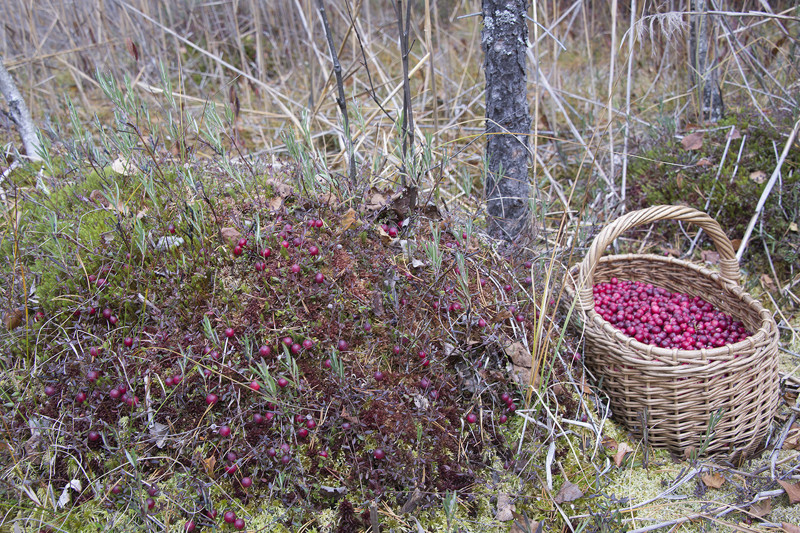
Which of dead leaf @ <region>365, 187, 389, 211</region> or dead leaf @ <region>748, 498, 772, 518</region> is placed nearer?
dead leaf @ <region>748, 498, 772, 518</region>

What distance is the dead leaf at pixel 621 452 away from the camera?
1.90 meters

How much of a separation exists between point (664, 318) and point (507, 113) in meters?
1.17

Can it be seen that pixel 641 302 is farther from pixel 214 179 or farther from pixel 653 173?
pixel 214 179

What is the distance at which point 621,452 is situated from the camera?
193 cm

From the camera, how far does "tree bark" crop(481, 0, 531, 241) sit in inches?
88.0

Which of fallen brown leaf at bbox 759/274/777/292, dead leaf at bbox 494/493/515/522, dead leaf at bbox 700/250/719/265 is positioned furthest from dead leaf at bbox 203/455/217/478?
fallen brown leaf at bbox 759/274/777/292

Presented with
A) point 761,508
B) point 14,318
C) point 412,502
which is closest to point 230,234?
point 14,318

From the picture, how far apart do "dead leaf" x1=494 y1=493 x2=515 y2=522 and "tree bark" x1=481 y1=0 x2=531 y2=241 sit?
1.14 meters

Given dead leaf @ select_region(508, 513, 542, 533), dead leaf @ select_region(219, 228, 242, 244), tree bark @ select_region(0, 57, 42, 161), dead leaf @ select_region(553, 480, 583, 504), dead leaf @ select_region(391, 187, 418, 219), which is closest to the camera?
dead leaf @ select_region(508, 513, 542, 533)

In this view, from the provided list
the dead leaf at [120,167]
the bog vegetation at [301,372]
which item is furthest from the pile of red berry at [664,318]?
the dead leaf at [120,167]

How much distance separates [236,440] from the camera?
1.66 metres

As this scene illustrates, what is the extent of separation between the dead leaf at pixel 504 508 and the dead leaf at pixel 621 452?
491 millimetres

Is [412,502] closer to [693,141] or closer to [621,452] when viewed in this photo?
[621,452]

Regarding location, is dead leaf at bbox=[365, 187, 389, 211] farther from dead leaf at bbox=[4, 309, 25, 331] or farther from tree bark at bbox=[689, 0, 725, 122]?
tree bark at bbox=[689, 0, 725, 122]
